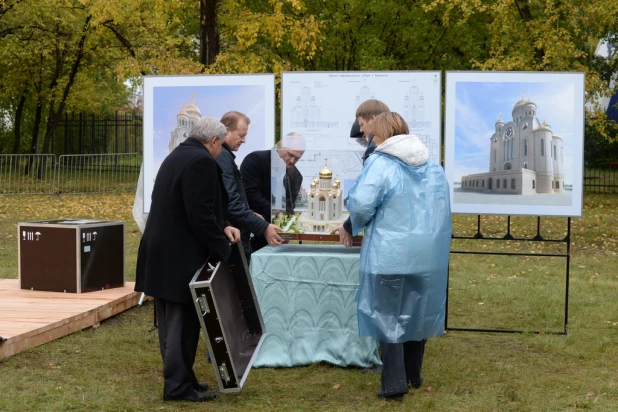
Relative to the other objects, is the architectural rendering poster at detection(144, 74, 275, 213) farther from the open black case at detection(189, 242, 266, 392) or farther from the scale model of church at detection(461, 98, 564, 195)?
the open black case at detection(189, 242, 266, 392)

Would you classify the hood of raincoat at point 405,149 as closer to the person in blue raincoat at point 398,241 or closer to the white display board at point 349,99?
the person in blue raincoat at point 398,241

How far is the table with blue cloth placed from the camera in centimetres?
602

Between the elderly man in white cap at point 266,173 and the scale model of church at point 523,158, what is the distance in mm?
1647

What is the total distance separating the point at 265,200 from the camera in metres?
6.50

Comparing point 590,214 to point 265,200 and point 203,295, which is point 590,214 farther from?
point 203,295

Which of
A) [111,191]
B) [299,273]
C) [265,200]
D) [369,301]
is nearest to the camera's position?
[369,301]

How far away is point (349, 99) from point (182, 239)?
112 inches

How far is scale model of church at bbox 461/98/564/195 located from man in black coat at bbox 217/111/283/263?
1999 mm

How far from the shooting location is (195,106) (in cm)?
777

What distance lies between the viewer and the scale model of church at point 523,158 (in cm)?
703

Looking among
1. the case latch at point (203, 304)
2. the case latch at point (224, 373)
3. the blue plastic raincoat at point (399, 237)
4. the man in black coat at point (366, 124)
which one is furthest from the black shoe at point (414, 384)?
the case latch at point (203, 304)

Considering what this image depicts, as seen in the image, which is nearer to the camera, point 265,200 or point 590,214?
point 265,200

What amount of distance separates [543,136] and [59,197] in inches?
622

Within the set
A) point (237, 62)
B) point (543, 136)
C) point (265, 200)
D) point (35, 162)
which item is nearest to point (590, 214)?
point (237, 62)
